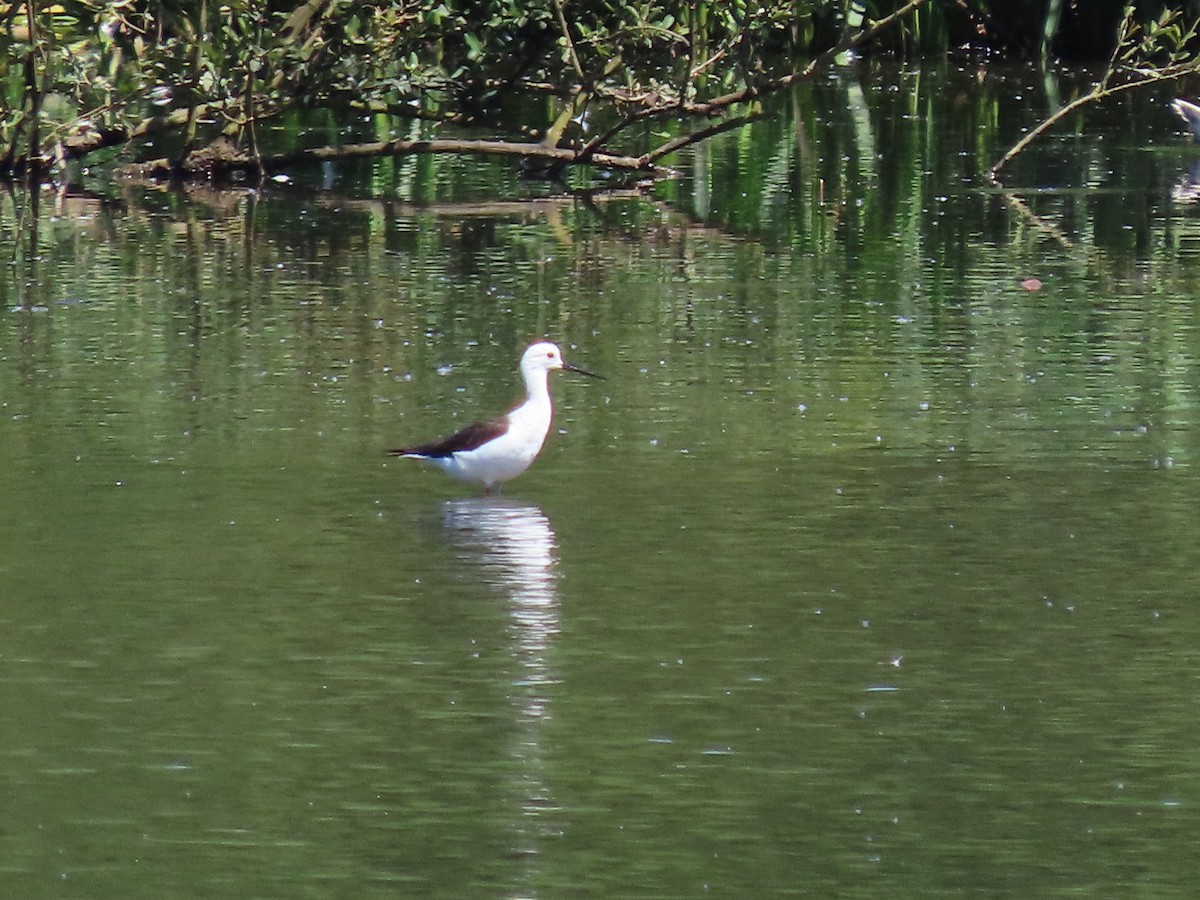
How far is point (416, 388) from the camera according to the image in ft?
38.3

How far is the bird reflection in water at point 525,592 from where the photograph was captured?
630 centimetres

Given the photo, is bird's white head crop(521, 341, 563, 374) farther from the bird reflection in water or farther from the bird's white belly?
the bird reflection in water

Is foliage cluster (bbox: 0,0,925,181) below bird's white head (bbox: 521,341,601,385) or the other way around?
the other way around

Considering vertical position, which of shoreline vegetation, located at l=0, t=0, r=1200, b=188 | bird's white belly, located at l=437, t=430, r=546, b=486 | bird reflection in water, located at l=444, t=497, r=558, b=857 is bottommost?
bird reflection in water, located at l=444, t=497, r=558, b=857

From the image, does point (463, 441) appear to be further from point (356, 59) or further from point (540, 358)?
point (356, 59)

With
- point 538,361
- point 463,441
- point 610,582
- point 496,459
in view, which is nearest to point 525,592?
point 610,582

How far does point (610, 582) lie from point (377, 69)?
40.4 ft

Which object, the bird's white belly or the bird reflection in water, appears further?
the bird's white belly

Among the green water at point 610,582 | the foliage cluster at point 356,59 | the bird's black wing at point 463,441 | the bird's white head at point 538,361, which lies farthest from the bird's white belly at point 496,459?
the foliage cluster at point 356,59

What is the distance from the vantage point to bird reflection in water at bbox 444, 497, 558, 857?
6301mm

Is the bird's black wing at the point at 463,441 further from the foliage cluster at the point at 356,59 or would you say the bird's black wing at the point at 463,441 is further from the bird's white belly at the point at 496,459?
the foliage cluster at the point at 356,59

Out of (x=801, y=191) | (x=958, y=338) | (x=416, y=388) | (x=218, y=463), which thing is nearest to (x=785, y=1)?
(x=801, y=191)

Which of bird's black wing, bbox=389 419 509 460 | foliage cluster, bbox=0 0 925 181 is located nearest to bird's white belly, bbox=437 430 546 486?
bird's black wing, bbox=389 419 509 460

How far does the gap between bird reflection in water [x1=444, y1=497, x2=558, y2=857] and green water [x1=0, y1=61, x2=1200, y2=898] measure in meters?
0.02
